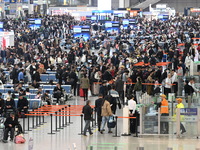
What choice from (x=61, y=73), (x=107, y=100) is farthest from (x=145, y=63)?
(x=107, y=100)

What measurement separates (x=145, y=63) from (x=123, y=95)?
23.7 feet

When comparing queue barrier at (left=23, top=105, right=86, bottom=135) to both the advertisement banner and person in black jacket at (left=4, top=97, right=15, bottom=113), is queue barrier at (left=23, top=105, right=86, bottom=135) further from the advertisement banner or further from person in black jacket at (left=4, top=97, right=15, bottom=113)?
the advertisement banner

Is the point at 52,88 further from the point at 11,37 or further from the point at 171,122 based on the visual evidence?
the point at 11,37

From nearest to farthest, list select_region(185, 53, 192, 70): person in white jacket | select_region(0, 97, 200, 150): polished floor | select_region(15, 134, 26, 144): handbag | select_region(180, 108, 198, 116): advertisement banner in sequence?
select_region(0, 97, 200, 150): polished floor
select_region(15, 134, 26, 144): handbag
select_region(180, 108, 198, 116): advertisement banner
select_region(185, 53, 192, 70): person in white jacket

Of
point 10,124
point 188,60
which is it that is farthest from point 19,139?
point 188,60

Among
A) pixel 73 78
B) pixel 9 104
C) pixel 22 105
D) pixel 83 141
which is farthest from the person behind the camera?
pixel 73 78

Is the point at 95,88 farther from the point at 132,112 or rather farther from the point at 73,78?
the point at 132,112

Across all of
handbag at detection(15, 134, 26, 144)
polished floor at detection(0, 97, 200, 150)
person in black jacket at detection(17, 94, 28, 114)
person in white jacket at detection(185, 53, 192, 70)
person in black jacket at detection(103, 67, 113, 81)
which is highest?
person in white jacket at detection(185, 53, 192, 70)

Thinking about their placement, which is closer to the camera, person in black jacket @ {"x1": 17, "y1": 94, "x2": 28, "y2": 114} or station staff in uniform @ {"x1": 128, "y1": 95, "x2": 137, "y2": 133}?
station staff in uniform @ {"x1": 128, "y1": 95, "x2": 137, "y2": 133}

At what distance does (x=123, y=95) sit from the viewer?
2573 cm

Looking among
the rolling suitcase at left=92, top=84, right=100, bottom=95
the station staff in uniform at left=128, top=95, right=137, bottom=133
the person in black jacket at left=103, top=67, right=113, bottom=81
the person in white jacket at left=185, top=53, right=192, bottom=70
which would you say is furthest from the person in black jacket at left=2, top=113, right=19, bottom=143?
the person in white jacket at left=185, top=53, right=192, bottom=70

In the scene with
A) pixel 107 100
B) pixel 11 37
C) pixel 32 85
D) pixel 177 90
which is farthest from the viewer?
pixel 11 37

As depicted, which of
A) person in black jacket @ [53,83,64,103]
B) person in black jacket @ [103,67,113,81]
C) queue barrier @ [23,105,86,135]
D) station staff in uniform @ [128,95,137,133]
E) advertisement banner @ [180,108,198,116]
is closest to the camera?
advertisement banner @ [180,108,198,116]

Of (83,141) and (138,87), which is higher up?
(138,87)
